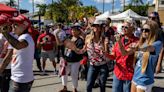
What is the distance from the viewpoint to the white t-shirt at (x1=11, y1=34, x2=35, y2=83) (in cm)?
509

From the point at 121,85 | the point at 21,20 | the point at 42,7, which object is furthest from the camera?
the point at 42,7

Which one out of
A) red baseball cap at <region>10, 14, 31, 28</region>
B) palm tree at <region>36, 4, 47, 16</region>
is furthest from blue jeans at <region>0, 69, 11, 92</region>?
palm tree at <region>36, 4, 47, 16</region>

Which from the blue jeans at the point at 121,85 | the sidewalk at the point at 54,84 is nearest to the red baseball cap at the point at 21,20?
the blue jeans at the point at 121,85

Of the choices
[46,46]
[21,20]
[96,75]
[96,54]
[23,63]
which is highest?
[21,20]

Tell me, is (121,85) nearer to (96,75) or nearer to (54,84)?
(96,75)

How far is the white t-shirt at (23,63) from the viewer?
5.09 meters

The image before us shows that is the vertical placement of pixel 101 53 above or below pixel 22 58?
below

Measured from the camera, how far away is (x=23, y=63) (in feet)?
16.9

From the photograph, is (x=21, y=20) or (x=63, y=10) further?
(x=63, y=10)

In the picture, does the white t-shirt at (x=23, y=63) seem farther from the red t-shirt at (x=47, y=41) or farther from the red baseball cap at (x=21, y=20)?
the red t-shirt at (x=47, y=41)

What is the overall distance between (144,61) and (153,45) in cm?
26

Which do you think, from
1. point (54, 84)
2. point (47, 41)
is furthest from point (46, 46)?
point (54, 84)

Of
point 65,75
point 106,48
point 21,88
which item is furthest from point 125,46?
point 65,75

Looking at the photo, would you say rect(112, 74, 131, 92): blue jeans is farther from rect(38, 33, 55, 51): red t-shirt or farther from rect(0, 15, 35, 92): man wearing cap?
rect(38, 33, 55, 51): red t-shirt
